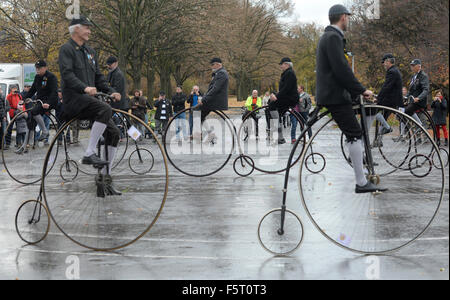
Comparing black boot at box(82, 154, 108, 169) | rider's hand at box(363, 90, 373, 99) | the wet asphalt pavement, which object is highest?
rider's hand at box(363, 90, 373, 99)

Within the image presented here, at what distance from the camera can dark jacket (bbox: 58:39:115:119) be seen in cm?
692

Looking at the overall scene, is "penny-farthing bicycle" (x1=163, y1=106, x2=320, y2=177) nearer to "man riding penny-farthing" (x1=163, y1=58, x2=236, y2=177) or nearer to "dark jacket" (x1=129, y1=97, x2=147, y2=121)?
"man riding penny-farthing" (x1=163, y1=58, x2=236, y2=177)

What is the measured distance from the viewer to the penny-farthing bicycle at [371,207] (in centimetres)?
648

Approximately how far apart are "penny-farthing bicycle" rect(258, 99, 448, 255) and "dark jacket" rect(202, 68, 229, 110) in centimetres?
494

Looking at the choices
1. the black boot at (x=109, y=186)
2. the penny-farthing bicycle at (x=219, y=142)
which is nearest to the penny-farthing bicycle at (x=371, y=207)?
the black boot at (x=109, y=186)

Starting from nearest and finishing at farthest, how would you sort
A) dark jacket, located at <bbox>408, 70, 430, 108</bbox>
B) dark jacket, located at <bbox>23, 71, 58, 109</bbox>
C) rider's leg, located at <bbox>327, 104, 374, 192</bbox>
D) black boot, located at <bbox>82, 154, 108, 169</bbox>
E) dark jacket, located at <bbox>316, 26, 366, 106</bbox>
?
dark jacket, located at <bbox>316, 26, 366, 106</bbox> < rider's leg, located at <bbox>327, 104, 374, 192</bbox> < black boot, located at <bbox>82, 154, 108, 169</bbox> < dark jacket, located at <bbox>23, 71, 58, 109</bbox> < dark jacket, located at <bbox>408, 70, 430, 108</bbox>

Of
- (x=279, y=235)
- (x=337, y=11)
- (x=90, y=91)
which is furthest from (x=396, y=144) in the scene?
(x=90, y=91)

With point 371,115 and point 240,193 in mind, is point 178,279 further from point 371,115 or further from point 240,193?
point 240,193

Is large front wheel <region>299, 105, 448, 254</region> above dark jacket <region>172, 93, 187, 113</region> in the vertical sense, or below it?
below

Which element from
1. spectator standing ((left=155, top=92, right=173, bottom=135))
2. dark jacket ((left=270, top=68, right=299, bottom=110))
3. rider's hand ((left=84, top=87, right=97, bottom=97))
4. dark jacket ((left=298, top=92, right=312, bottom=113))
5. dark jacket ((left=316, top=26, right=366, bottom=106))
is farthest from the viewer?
spectator standing ((left=155, top=92, right=173, bottom=135))

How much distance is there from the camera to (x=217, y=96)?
40.0 ft

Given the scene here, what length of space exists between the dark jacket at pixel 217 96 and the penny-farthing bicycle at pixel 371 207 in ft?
16.2

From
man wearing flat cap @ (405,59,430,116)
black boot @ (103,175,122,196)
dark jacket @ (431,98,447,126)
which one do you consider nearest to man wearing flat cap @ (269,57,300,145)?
man wearing flat cap @ (405,59,430,116)
